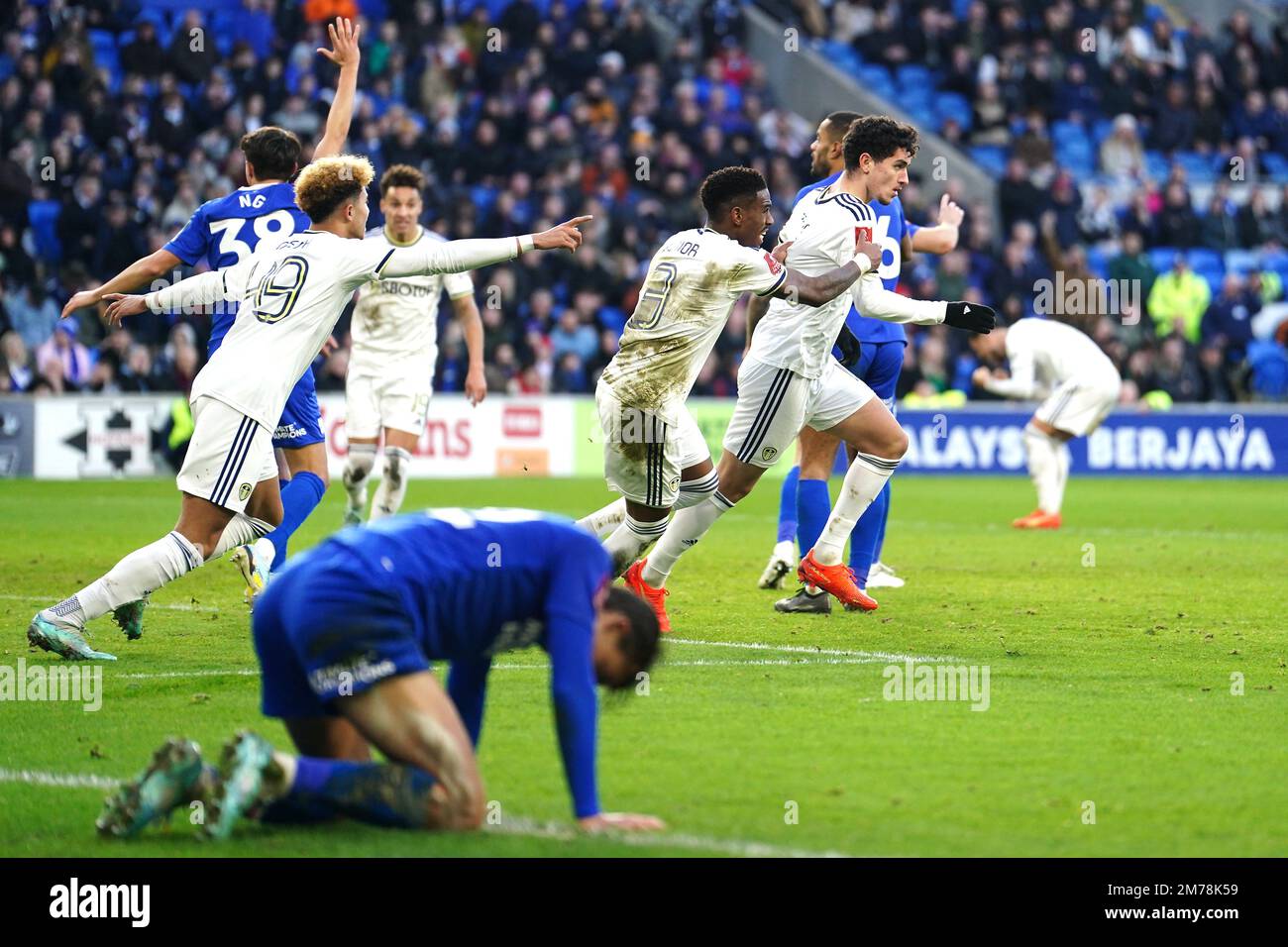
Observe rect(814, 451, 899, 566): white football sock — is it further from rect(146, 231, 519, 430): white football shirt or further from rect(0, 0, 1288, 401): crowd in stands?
rect(0, 0, 1288, 401): crowd in stands

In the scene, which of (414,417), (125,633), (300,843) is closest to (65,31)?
(414,417)

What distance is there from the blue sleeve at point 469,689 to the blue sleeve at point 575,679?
0.42 m

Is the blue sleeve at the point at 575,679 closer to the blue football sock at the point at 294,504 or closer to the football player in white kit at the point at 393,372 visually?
the blue football sock at the point at 294,504

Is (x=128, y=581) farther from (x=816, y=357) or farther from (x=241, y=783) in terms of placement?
(x=816, y=357)

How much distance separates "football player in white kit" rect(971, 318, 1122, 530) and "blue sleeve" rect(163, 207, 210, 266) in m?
8.73

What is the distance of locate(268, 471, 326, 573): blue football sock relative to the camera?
32.4ft

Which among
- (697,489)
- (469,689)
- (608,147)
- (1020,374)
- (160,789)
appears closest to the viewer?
(160,789)

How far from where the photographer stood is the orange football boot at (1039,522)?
55.5 ft

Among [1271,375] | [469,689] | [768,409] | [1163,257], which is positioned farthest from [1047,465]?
[1163,257]

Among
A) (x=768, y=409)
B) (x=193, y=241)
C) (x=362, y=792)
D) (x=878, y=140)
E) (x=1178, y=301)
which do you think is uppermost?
(x=1178, y=301)

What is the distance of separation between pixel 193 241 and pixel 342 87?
56.1 inches

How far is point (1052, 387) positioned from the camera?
1831cm

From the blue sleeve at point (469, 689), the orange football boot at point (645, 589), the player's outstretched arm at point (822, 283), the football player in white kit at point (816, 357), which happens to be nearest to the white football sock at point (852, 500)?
the football player in white kit at point (816, 357)
